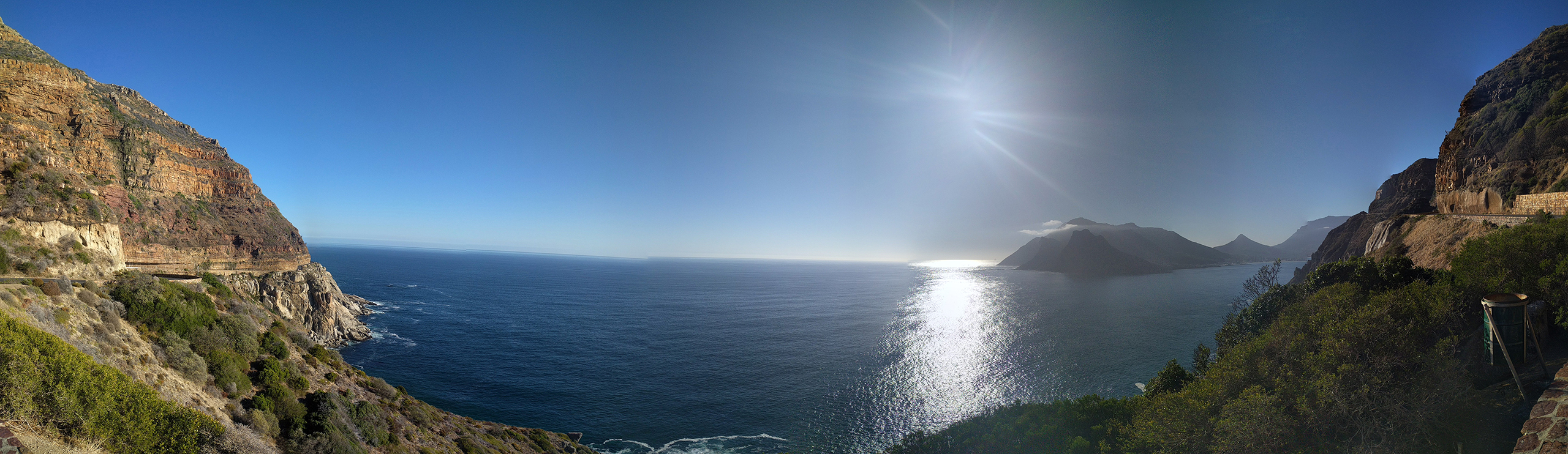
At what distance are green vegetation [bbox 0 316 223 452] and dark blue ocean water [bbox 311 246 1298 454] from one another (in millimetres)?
25534

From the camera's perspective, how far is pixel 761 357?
5956 centimetres

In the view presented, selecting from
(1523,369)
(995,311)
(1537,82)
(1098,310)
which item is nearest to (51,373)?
(1523,369)

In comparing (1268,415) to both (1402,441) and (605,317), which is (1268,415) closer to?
(1402,441)

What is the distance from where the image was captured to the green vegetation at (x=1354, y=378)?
46.2 feet

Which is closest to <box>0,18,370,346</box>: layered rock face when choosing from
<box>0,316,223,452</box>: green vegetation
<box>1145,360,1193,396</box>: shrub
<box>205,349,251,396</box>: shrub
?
<box>205,349,251,396</box>: shrub

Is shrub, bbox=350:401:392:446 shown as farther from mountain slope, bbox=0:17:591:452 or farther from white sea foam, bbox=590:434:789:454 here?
white sea foam, bbox=590:434:789:454

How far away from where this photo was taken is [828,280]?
180m

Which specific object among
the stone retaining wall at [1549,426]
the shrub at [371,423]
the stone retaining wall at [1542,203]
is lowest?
the shrub at [371,423]

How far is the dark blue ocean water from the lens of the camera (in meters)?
40.1

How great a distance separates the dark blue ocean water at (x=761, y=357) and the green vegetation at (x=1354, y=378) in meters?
21.3

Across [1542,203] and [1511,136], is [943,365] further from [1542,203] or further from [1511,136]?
[1511,136]

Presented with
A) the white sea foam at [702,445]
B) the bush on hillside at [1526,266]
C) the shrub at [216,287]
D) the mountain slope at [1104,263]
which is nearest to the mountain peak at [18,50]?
the shrub at [216,287]

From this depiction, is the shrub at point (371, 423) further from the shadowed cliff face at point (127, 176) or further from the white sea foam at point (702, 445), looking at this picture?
the shadowed cliff face at point (127, 176)

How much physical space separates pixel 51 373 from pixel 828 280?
173196 millimetres
